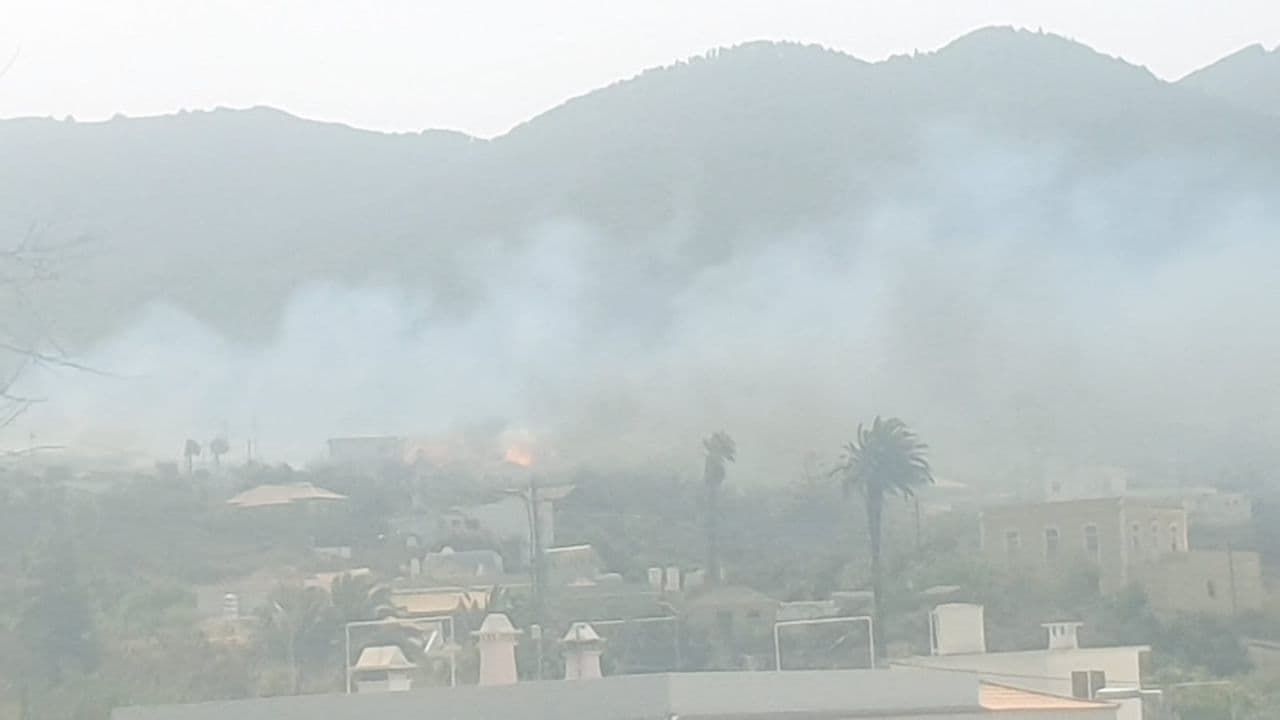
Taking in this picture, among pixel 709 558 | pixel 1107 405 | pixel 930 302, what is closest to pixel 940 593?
pixel 709 558

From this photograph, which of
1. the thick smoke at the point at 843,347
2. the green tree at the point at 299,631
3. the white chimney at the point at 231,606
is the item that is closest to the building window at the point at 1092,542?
the thick smoke at the point at 843,347

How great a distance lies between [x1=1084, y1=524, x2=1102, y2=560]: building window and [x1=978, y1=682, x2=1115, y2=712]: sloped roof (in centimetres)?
6372

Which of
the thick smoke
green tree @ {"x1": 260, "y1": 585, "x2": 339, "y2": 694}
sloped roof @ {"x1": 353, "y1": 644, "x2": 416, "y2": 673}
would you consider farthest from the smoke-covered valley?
sloped roof @ {"x1": 353, "y1": 644, "x2": 416, "y2": 673}

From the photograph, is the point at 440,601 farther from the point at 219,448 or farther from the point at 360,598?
the point at 219,448

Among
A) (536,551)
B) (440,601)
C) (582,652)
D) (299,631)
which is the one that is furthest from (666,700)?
(536,551)

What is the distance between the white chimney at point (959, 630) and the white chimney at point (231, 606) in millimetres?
43383

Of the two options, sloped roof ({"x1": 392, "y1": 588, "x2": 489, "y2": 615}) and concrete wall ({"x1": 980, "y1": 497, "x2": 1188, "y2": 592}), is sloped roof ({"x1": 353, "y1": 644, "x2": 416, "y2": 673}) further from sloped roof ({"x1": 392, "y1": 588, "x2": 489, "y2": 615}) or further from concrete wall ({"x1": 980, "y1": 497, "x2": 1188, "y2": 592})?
concrete wall ({"x1": 980, "y1": 497, "x2": 1188, "y2": 592})

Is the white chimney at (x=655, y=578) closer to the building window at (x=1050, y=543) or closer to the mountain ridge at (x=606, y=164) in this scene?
the building window at (x=1050, y=543)

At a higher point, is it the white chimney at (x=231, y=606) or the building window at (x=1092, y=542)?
the building window at (x=1092, y=542)

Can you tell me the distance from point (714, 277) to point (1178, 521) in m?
47.5

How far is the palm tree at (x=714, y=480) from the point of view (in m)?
87.7

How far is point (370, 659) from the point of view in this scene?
84.8ft

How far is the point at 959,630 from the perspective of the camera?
32.4 metres

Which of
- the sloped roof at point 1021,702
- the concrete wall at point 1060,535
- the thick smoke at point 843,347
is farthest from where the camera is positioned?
the thick smoke at point 843,347
